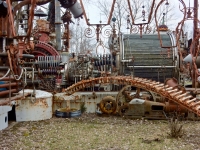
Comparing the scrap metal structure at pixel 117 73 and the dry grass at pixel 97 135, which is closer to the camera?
the dry grass at pixel 97 135

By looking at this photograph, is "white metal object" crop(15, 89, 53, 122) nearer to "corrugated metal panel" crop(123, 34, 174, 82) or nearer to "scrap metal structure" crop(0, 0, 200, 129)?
"scrap metal structure" crop(0, 0, 200, 129)

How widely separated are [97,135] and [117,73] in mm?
4340

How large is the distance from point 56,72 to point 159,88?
5.78 meters

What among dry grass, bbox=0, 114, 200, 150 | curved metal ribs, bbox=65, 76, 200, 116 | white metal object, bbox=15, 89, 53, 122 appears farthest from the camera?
white metal object, bbox=15, 89, 53, 122

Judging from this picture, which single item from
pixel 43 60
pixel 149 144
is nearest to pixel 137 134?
pixel 149 144

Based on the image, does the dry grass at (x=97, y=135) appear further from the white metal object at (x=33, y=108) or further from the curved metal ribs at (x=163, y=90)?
the curved metal ribs at (x=163, y=90)

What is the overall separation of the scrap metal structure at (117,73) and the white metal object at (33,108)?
0.11 m

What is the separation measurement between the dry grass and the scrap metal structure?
1.87ft

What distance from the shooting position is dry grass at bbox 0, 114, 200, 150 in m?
5.16

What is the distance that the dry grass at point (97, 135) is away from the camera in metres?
5.16

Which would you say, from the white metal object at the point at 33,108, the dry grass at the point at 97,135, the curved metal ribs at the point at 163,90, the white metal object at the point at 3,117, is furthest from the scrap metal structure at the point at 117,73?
the dry grass at the point at 97,135

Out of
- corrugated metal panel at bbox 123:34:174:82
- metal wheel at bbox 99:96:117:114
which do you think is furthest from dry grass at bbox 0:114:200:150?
corrugated metal panel at bbox 123:34:174:82

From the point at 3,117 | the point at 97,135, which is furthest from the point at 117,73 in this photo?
the point at 3,117

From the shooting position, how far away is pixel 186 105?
6.07 metres
